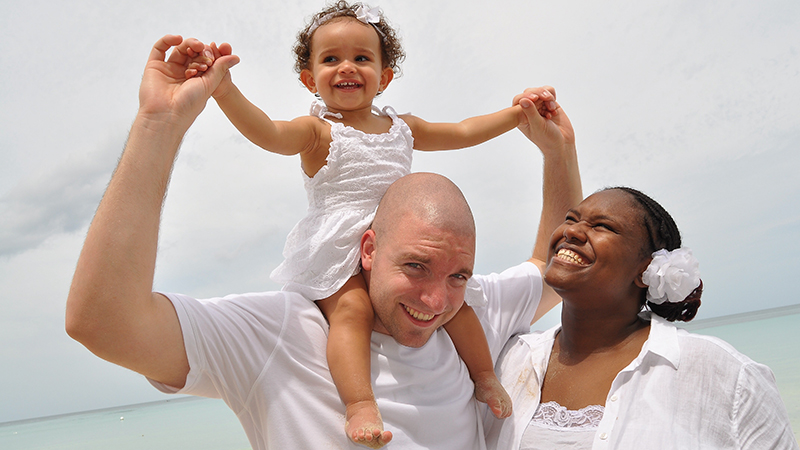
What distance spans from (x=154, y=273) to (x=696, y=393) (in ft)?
7.01

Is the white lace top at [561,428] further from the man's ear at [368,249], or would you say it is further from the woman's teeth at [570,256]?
the man's ear at [368,249]

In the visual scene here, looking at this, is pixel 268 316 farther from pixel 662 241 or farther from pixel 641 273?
pixel 662 241

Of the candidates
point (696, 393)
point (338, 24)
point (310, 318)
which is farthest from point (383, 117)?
point (696, 393)

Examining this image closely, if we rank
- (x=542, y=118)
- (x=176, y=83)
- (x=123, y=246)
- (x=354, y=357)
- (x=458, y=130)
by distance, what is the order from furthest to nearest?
(x=542, y=118) < (x=458, y=130) < (x=354, y=357) < (x=176, y=83) < (x=123, y=246)

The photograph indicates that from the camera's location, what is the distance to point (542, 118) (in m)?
3.65

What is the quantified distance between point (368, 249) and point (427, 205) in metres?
0.36

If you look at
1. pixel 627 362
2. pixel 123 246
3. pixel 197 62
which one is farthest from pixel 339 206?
pixel 627 362

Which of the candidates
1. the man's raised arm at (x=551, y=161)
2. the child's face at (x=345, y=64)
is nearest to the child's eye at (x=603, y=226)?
the man's raised arm at (x=551, y=161)

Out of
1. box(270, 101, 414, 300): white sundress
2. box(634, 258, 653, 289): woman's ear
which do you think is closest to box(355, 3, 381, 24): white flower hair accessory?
box(270, 101, 414, 300): white sundress

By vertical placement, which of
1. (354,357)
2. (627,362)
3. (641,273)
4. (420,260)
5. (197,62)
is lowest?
(627,362)

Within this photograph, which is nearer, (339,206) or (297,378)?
(297,378)

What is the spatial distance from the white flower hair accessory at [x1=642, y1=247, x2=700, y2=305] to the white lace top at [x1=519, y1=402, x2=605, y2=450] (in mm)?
641

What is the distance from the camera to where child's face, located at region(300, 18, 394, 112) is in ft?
9.43

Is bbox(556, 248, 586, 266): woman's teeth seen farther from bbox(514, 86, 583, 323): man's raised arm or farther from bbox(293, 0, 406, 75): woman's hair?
bbox(293, 0, 406, 75): woman's hair
